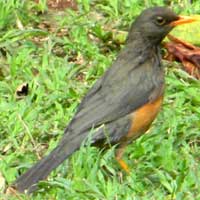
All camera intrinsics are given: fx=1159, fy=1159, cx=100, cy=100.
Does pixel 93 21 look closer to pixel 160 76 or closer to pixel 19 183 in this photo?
pixel 160 76

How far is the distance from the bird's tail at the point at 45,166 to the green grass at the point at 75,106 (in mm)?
79

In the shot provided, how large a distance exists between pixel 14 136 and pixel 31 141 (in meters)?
0.16

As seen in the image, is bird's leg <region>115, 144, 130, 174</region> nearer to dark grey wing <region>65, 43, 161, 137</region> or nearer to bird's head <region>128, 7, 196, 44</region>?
dark grey wing <region>65, 43, 161, 137</region>

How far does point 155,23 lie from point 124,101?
872 millimetres

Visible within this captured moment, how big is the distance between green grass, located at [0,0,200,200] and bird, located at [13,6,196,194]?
0.13 metres

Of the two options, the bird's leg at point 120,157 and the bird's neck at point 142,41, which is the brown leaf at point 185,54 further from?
the bird's leg at point 120,157

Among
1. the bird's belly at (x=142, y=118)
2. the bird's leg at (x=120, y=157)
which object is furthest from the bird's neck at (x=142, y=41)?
the bird's leg at (x=120, y=157)

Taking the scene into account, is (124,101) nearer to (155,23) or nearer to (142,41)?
(142,41)

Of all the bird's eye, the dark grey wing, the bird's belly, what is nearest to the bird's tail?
the dark grey wing

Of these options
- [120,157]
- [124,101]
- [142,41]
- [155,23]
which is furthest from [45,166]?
[155,23]

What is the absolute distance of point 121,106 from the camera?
10180 millimetres

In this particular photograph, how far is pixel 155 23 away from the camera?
34.8ft

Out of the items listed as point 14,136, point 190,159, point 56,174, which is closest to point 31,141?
point 14,136

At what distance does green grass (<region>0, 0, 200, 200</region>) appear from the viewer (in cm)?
945
